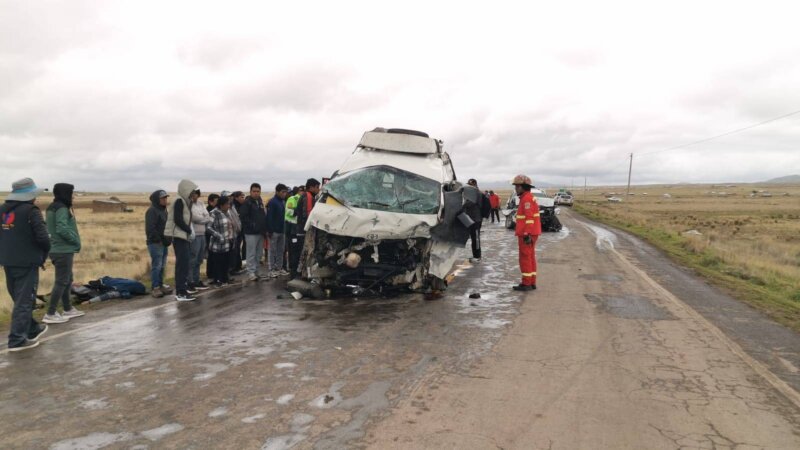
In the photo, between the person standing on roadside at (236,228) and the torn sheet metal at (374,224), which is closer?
the torn sheet metal at (374,224)

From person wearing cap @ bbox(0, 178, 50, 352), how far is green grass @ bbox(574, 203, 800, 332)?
373 inches

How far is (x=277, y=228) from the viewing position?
35.3 ft

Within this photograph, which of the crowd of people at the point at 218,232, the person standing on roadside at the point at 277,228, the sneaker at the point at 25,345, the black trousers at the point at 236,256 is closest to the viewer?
the sneaker at the point at 25,345

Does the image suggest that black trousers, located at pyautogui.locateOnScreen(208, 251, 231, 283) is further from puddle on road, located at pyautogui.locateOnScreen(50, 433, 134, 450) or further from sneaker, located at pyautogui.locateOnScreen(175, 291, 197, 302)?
puddle on road, located at pyautogui.locateOnScreen(50, 433, 134, 450)

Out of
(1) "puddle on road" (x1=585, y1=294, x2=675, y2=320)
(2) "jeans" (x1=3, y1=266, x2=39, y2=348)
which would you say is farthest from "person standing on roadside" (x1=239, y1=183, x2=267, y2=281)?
(1) "puddle on road" (x1=585, y1=294, x2=675, y2=320)

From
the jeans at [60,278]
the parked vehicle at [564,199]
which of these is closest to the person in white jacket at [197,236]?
the jeans at [60,278]

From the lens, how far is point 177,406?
157 inches

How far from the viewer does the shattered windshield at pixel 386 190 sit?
8.14m

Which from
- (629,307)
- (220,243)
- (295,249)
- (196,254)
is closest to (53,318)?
(196,254)

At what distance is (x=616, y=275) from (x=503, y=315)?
194 inches

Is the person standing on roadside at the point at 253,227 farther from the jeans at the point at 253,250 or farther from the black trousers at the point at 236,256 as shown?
the black trousers at the point at 236,256

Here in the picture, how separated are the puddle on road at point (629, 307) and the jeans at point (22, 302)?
7358 mm

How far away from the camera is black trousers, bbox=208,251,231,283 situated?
999cm

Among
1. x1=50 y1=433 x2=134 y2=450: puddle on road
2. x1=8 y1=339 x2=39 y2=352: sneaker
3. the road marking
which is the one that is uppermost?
x1=8 y1=339 x2=39 y2=352: sneaker
